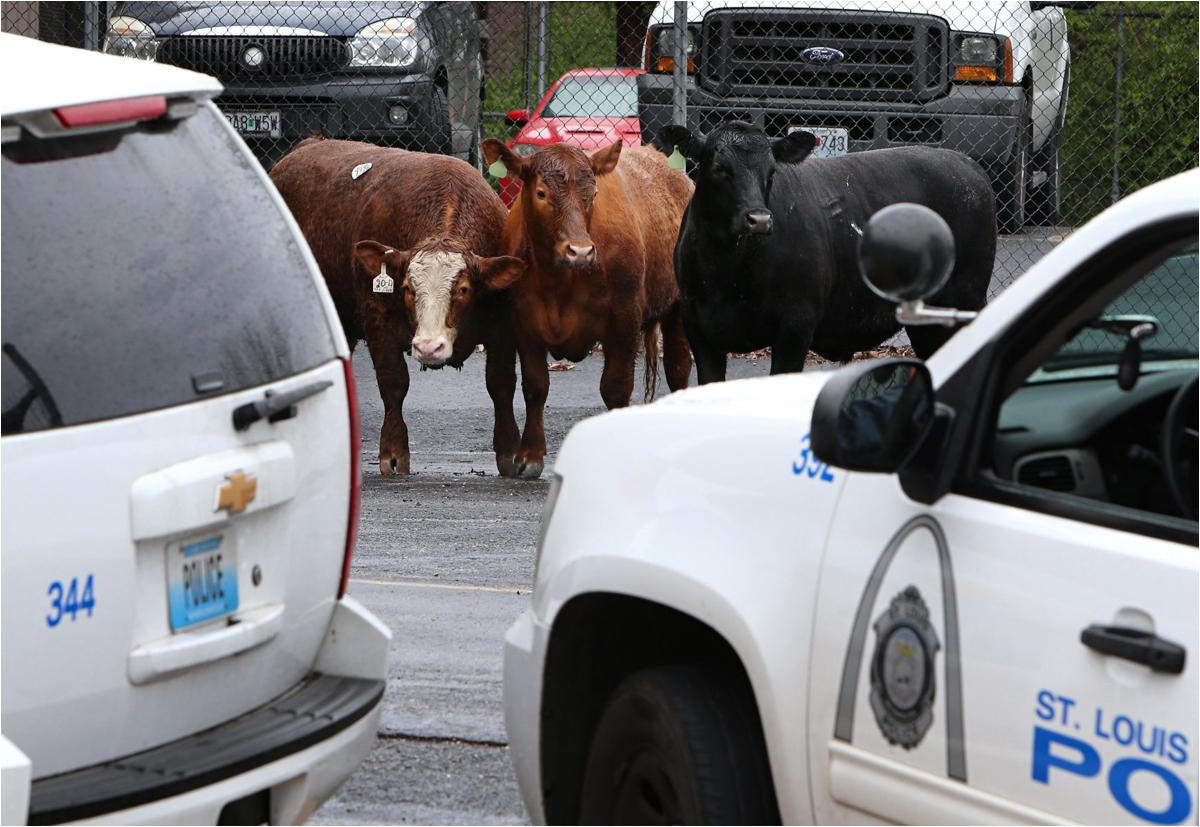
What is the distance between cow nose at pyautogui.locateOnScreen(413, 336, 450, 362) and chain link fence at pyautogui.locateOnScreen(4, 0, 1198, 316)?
10.8 feet

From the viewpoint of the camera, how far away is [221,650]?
4293mm

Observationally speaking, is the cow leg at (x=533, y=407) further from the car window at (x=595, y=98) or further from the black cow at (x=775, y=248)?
the car window at (x=595, y=98)

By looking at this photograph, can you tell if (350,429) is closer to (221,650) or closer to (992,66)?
(221,650)

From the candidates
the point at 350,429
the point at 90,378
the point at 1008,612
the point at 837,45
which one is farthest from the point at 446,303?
the point at 1008,612

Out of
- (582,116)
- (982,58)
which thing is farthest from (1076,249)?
(582,116)

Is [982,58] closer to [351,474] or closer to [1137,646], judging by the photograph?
[351,474]

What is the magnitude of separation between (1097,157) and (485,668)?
13.3 m

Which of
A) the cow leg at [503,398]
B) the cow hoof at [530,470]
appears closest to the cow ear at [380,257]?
the cow leg at [503,398]

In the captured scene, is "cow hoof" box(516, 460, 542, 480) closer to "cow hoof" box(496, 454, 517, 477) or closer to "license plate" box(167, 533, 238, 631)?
"cow hoof" box(496, 454, 517, 477)

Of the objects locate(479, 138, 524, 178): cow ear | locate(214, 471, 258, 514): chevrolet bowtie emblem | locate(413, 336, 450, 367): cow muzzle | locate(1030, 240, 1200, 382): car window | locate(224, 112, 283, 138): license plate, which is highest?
locate(1030, 240, 1200, 382): car window

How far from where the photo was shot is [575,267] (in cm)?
1213

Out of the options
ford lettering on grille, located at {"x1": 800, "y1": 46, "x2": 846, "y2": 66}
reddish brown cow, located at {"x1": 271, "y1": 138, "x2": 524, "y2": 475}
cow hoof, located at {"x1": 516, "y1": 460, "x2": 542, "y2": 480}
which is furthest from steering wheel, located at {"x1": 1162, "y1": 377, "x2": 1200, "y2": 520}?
ford lettering on grille, located at {"x1": 800, "y1": 46, "x2": 846, "y2": 66}

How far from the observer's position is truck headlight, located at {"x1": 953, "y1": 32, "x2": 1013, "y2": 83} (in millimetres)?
15102

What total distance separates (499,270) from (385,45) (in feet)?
14.2
